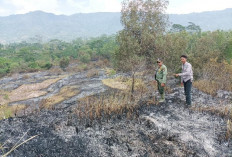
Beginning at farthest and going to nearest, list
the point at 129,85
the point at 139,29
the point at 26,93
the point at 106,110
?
the point at 26,93 → the point at 129,85 → the point at 139,29 → the point at 106,110

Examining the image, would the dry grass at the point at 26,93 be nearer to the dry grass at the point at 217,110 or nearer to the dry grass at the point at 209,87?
the dry grass at the point at 209,87

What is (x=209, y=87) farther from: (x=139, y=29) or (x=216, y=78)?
(x=139, y=29)

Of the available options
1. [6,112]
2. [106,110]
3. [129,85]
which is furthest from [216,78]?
[6,112]

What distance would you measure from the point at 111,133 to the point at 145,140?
1.33 m

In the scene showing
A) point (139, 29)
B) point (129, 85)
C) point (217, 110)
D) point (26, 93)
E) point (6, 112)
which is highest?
point (139, 29)

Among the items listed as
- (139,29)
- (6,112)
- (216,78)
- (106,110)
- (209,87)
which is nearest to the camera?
(106,110)

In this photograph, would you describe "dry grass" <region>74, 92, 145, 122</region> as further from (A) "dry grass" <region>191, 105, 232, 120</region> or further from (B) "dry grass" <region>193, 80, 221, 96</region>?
(B) "dry grass" <region>193, 80, 221, 96</region>

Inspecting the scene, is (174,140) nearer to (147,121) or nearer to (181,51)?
(147,121)

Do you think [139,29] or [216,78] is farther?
[216,78]

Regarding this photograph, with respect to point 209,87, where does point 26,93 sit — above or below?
below

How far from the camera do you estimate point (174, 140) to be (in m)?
6.40

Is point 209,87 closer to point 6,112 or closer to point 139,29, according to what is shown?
point 139,29

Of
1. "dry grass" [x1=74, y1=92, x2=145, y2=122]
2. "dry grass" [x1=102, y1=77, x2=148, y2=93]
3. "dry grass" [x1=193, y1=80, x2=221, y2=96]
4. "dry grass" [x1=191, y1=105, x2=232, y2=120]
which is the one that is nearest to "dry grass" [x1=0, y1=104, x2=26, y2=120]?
"dry grass" [x1=74, y1=92, x2=145, y2=122]

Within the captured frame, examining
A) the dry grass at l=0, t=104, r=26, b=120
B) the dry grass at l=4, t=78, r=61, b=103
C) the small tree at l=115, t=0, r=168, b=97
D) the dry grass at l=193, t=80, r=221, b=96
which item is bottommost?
the dry grass at l=4, t=78, r=61, b=103
